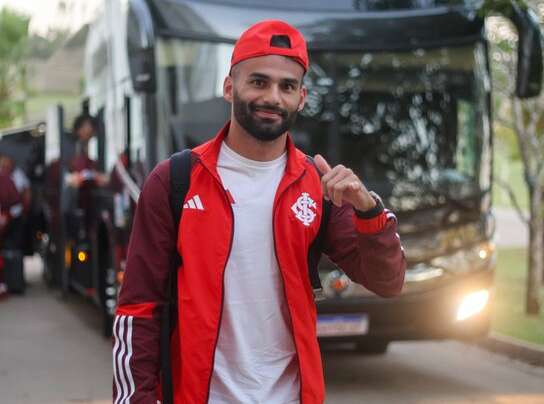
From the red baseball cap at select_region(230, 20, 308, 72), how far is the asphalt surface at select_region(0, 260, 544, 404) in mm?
5134

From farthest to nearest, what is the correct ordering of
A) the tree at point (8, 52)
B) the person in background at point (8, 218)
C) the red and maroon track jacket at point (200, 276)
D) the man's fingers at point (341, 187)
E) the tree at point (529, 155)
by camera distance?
the tree at point (8, 52)
the person in background at point (8, 218)
the tree at point (529, 155)
the red and maroon track jacket at point (200, 276)
the man's fingers at point (341, 187)

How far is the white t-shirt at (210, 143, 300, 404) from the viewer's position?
9.12 feet

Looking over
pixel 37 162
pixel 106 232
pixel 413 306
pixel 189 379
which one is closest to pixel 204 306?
pixel 189 379

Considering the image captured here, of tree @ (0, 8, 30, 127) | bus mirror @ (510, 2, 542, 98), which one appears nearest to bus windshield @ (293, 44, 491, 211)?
bus mirror @ (510, 2, 542, 98)

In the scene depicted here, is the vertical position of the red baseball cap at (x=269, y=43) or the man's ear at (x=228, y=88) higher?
the red baseball cap at (x=269, y=43)

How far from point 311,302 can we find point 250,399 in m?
0.30

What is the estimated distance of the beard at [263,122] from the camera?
2.84 m

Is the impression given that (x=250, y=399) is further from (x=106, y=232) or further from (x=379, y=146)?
(x=106, y=232)

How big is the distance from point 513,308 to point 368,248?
32.1 feet

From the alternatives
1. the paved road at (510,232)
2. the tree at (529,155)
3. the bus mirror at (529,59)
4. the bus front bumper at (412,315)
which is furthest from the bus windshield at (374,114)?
the paved road at (510,232)

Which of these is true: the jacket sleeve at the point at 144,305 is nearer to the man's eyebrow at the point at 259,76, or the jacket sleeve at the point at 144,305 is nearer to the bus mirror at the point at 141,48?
the man's eyebrow at the point at 259,76

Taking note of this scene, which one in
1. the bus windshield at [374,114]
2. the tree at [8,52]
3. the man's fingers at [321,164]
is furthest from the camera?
the tree at [8,52]

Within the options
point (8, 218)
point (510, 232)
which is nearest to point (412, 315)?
point (8, 218)

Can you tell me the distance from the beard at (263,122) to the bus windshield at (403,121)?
16.5 feet
